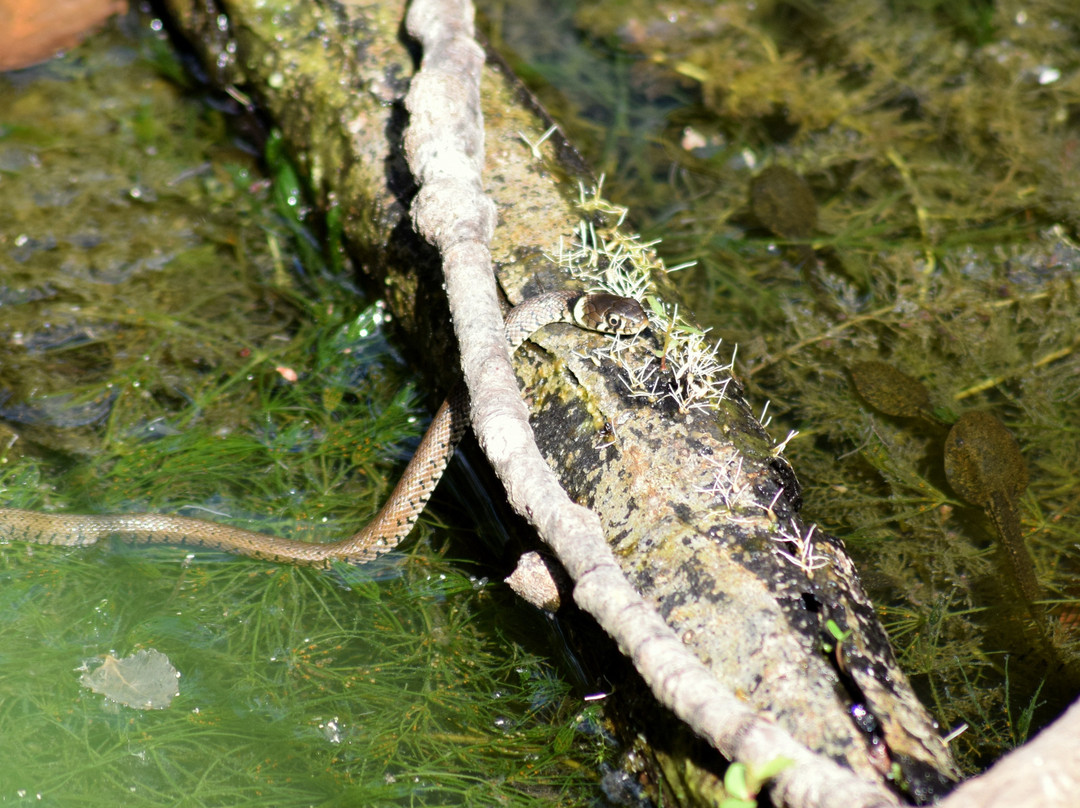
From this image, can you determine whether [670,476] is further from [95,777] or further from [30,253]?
[30,253]

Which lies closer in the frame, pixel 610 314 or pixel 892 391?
pixel 610 314

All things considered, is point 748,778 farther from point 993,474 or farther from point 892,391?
point 892,391

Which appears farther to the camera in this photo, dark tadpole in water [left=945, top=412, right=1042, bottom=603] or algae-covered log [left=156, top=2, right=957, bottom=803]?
dark tadpole in water [left=945, top=412, right=1042, bottom=603]

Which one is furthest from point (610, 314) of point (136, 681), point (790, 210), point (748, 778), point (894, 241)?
point (894, 241)

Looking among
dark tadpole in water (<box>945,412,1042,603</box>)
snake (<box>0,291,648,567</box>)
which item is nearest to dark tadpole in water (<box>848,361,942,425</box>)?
dark tadpole in water (<box>945,412,1042,603</box>)

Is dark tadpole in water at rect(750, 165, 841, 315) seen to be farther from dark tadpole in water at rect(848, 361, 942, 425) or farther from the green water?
the green water

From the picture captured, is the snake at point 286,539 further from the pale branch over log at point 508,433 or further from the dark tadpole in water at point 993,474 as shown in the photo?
the dark tadpole in water at point 993,474

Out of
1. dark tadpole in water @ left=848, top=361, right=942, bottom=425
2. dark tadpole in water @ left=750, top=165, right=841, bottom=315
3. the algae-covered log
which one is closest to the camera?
the algae-covered log
